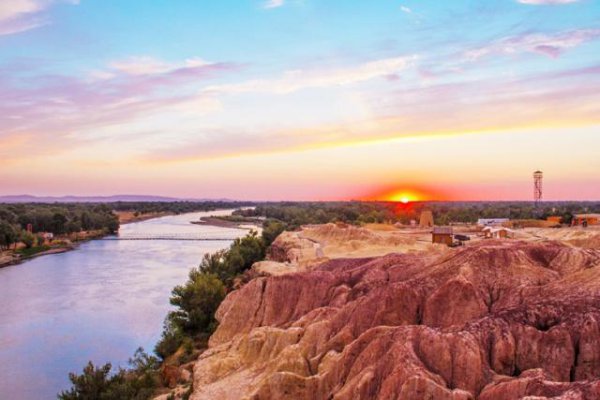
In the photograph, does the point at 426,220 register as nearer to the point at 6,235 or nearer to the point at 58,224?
the point at 6,235

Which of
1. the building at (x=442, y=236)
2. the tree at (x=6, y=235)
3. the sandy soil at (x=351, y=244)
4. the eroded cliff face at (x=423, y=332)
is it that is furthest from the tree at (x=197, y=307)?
the tree at (x=6, y=235)

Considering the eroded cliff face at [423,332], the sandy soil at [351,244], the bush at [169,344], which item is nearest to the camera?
the eroded cliff face at [423,332]

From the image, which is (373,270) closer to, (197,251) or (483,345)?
(483,345)

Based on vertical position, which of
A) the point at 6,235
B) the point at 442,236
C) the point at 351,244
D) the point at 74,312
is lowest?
the point at 74,312

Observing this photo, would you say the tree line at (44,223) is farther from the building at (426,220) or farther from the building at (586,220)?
the building at (586,220)

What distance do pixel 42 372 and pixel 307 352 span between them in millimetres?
21588

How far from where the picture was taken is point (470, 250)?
91.5ft

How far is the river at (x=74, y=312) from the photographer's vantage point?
38.6 metres

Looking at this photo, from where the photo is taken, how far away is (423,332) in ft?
63.0

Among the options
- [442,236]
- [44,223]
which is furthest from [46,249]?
[442,236]

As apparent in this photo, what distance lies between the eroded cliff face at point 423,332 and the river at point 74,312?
11.0m

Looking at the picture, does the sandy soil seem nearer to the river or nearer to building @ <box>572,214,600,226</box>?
building @ <box>572,214,600,226</box>

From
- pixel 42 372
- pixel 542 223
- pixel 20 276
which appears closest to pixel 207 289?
pixel 42 372

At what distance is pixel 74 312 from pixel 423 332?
42.3 meters
